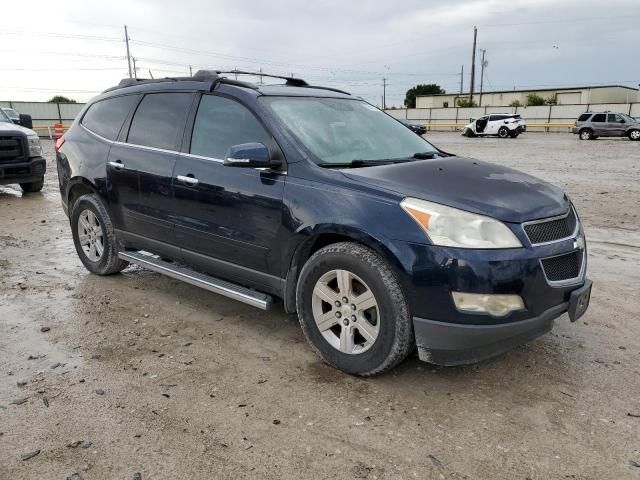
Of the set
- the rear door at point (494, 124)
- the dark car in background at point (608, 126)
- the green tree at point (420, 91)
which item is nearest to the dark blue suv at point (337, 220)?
the dark car in background at point (608, 126)

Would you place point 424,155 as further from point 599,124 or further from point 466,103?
point 466,103

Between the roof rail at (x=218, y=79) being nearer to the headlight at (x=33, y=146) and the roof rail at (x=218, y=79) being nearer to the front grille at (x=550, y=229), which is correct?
the front grille at (x=550, y=229)

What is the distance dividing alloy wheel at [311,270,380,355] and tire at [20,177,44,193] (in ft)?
32.2

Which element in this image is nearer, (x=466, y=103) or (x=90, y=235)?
(x=90, y=235)

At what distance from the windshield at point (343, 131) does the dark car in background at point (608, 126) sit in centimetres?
3182

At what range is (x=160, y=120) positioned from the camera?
4758 mm

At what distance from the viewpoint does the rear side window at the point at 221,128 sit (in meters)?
4.04

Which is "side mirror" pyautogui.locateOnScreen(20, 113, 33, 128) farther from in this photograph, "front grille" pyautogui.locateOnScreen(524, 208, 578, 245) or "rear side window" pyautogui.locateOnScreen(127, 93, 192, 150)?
"front grille" pyautogui.locateOnScreen(524, 208, 578, 245)

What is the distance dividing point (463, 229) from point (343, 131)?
4.92 ft

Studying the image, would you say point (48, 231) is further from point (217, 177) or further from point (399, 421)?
point (399, 421)

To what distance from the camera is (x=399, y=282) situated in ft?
10.3

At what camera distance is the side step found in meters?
3.92

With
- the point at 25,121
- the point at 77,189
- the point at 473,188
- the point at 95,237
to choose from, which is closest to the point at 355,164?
the point at 473,188

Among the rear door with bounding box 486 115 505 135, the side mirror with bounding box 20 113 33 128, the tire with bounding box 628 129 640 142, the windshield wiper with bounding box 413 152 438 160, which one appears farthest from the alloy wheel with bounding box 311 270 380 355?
the rear door with bounding box 486 115 505 135
